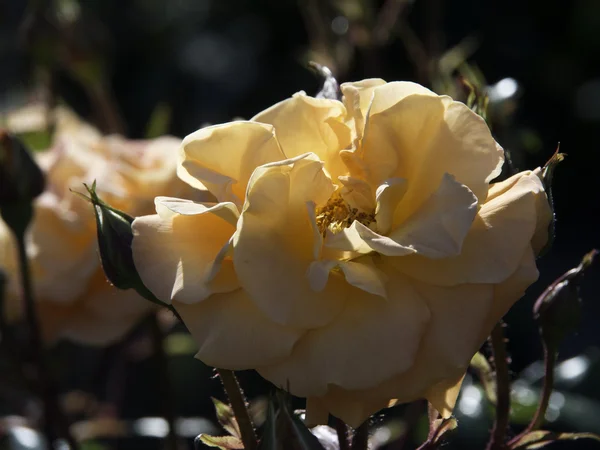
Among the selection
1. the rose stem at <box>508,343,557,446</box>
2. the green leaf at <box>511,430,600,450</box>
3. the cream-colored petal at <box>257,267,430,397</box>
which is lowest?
the green leaf at <box>511,430,600,450</box>

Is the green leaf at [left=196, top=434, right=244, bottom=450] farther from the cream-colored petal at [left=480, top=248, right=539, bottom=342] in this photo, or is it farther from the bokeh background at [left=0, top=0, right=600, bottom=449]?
the bokeh background at [left=0, top=0, right=600, bottom=449]

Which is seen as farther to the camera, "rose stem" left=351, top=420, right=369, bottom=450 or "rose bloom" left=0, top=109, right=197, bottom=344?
"rose bloom" left=0, top=109, right=197, bottom=344

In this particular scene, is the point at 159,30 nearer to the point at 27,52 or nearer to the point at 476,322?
the point at 27,52

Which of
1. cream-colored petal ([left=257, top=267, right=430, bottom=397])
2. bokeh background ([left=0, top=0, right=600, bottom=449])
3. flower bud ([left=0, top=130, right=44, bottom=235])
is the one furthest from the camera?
bokeh background ([left=0, top=0, right=600, bottom=449])

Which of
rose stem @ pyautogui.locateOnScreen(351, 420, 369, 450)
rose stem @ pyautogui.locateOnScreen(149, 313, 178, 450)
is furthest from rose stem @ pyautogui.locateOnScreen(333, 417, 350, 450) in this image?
rose stem @ pyautogui.locateOnScreen(149, 313, 178, 450)

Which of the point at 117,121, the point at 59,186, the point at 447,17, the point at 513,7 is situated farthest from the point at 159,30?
the point at 59,186

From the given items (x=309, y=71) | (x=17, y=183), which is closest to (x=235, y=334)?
(x=17, y=183)
